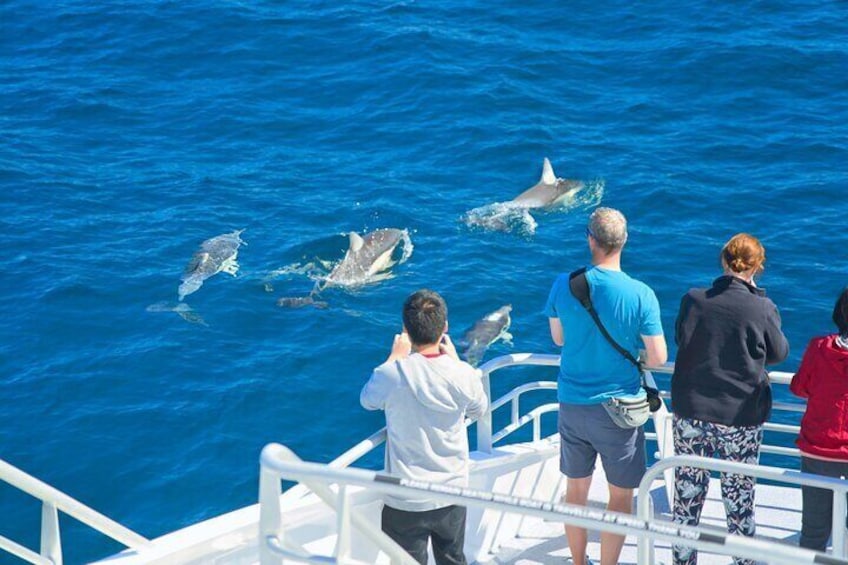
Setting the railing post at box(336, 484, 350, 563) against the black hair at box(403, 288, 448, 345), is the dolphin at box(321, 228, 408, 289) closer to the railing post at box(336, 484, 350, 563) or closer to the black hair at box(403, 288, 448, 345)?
the black hair at box(403, 288, 448, 345)

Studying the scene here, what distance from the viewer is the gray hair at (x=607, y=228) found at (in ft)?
21.8

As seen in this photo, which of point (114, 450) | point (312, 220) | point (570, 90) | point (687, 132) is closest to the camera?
point (114, 450)

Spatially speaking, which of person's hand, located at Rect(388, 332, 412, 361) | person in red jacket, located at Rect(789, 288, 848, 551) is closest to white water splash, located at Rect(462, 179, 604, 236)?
person in red jacket, located at Rect(789, 288, 848, 551)

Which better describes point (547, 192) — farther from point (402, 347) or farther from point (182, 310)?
point (402, 347)

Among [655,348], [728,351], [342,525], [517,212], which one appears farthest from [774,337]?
[517,212]

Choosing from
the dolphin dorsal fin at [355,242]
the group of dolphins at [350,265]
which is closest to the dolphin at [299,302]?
the group of dolphins at [350,265]

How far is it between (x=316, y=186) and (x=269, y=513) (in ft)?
51.9

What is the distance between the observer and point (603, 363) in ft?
22.6

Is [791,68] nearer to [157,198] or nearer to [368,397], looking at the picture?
[157,198]

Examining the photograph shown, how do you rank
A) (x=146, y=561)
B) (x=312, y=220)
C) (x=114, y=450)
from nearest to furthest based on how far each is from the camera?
(x=146, y=561) → (x=114, y=450) → (x=312, y=220)

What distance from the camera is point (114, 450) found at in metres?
13.6

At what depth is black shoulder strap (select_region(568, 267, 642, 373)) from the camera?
22.3ft

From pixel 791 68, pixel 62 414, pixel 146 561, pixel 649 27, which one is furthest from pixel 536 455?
pixel 649 27

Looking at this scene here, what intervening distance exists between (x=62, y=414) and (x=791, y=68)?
16.7 meters
